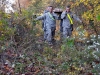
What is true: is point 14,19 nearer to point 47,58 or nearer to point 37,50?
point 37,50

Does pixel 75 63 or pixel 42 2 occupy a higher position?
pixel 42 2

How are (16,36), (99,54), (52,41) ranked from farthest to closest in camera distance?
(52,41) < (16,36) < (99,54)

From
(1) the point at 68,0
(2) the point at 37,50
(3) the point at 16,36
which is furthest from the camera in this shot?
(1) the point at 68,0

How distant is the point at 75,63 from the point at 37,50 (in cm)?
189

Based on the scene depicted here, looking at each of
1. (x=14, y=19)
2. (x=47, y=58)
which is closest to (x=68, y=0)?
(x=14, y=19)

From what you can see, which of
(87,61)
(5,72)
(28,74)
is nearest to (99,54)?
(87,61)

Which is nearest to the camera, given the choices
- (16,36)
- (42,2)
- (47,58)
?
(47,58)

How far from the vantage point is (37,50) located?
9.16 meters

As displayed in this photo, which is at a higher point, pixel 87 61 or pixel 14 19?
pixel 14 19

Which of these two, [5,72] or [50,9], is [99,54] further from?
[50,9]

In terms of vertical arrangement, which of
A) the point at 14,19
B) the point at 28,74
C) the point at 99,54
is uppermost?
the point at 14,19

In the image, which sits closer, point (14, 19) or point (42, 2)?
point (14, 19)

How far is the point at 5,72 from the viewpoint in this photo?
7.16 meters

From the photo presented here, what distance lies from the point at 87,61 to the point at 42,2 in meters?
17.1
